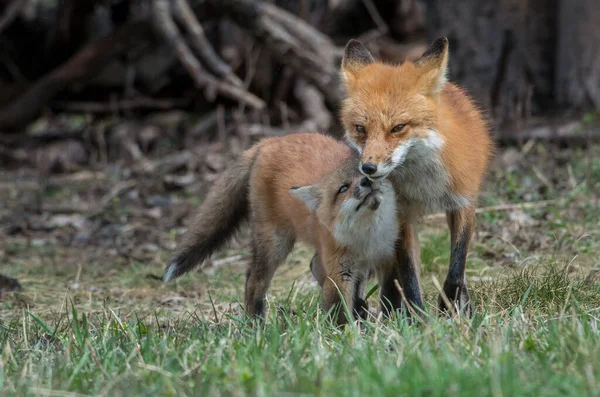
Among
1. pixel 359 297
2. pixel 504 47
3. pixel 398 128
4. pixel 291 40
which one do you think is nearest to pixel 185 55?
pixel 291 40

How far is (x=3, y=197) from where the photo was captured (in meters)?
9.49

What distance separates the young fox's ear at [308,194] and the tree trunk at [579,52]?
5.44m

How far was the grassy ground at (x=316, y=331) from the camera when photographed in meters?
2.84

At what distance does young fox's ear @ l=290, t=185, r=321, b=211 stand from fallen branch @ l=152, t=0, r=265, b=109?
4.50 m

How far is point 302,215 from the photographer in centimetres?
491

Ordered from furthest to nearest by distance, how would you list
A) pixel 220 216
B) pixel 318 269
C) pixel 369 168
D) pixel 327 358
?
pixel 220 216 < pixel 318 269 < pixel 369 168 < pixel 327 358

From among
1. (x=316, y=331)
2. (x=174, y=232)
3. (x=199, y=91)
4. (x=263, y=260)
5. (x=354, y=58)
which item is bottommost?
(x=174, y=232)

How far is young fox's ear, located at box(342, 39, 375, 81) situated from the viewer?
4.79m

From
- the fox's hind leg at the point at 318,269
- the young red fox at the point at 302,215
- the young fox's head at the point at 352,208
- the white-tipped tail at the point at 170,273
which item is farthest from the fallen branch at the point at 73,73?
the young fox's head at the point at 352,208

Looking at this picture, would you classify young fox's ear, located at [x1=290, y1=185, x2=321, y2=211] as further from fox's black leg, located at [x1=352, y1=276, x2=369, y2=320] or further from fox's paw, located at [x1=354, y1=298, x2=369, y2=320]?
fox's paw, located at [x1=354, y1=298, x2=369, y2=320]

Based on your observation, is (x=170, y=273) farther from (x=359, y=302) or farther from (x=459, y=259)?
(x=459, y=259)

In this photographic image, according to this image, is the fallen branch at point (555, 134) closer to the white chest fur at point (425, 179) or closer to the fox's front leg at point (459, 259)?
the fox's front leg at point (459, 259)

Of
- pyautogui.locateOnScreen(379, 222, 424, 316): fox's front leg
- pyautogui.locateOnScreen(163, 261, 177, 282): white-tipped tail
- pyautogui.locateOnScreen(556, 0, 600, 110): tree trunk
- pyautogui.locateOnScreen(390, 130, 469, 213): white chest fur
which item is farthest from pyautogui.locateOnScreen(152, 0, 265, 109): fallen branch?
pyautogui.locateOnScreen(390, 130, 469, 213): white chest fur

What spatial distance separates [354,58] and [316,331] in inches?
73.6
